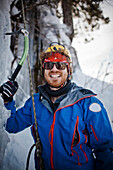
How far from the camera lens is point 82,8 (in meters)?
5.38

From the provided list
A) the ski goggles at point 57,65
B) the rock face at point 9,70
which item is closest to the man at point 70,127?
the ski goggles at point 57,65

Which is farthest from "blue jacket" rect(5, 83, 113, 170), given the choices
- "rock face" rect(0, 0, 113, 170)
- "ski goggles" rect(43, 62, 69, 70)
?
"rock face" rect(0, 0, 113, 170)

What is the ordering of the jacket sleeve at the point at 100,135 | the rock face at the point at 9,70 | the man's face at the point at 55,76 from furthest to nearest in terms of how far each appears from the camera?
the rock face at the point at 9,70
the man's face at the point at 55,76
the jacket sleeve at the point at 100,135

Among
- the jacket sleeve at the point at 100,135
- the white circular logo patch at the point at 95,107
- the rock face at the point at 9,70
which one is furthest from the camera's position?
the rock face at the point at 9,70

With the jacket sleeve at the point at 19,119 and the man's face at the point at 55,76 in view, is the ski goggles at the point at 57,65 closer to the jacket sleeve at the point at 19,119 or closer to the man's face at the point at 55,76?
the man's face at the point at 55,76

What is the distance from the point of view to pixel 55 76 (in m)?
1.52

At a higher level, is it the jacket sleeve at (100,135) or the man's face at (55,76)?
the man's face at (55,76)

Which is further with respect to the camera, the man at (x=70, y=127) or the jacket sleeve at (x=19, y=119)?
the jacket sleeve at (x=19, y=119)

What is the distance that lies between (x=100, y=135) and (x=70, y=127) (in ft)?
1.09

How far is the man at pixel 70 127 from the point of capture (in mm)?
1100

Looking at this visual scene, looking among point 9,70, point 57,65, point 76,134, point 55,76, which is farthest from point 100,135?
point 9,70

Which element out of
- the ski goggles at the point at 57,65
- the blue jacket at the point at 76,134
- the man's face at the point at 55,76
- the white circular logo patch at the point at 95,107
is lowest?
the blue jacket at the point at 76,134

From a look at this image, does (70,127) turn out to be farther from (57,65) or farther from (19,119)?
(57,65)

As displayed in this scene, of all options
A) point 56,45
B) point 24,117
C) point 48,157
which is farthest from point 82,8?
point 48,157
